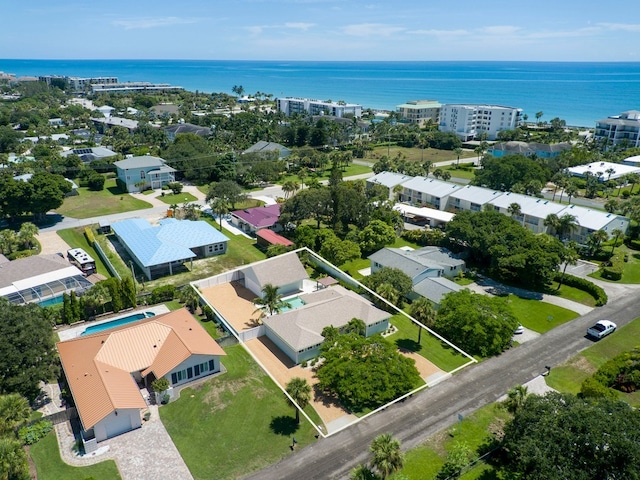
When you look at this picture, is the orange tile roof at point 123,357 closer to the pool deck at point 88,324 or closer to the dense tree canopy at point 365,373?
the pool deck at point 88,324

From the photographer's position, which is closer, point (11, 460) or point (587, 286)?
point (11, 460)

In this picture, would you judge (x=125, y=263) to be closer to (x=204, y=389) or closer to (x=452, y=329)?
(x=204, y=389)

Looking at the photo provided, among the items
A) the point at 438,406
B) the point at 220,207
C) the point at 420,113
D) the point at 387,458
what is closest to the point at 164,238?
the point at 220,207

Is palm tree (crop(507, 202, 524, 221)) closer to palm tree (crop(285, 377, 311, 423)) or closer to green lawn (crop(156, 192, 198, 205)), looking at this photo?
palm tree (crop(285, 377, 311, 423))

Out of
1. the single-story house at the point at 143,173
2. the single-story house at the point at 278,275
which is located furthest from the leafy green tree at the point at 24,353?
the single-story house at the point at 143,173

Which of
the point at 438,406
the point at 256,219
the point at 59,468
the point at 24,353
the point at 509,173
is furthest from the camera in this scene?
the point at 509,173

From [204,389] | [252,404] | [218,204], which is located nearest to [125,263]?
[218,204]

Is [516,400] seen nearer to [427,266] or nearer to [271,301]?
[427,266]
